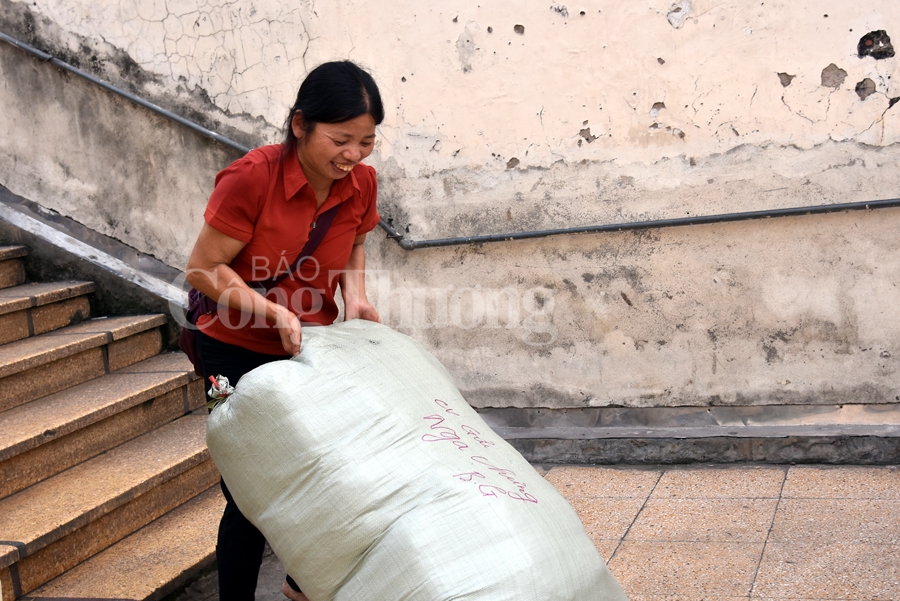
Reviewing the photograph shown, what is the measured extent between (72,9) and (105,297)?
137cm

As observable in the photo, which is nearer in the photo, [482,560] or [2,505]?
[482,560]

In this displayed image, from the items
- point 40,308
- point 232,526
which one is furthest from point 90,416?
point 232,526

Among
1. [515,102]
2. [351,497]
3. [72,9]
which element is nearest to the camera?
[351,497]

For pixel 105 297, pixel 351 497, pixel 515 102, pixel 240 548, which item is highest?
pixel 515 102

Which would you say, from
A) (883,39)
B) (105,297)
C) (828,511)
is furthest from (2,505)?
(883,39)

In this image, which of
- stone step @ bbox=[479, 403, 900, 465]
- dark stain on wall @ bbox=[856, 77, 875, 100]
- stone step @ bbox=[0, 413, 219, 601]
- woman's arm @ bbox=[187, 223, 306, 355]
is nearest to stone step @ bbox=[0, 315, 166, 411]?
stone step @ bbox=[0, 413, 219, 601]

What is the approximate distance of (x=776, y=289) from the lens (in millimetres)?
3465

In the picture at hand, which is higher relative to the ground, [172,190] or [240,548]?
[172,190]

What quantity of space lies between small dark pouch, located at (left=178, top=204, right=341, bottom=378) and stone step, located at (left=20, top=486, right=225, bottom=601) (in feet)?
2.59

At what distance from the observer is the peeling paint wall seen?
3320mm

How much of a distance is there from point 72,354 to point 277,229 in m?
1.81

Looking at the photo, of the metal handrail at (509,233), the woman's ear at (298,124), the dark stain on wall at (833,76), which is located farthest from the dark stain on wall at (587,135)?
the woman's ear at (298,124)

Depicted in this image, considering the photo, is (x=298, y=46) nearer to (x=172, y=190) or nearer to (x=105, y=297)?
(x=172, y=190)

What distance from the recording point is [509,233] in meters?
3.70
